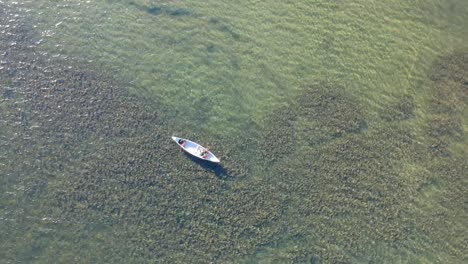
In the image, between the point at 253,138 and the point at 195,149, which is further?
the point at 253,138

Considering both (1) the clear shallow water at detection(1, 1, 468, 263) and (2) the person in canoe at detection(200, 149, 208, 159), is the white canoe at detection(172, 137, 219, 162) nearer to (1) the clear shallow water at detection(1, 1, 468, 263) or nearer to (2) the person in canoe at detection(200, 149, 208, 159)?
(2) the person in canoe at detection(200, 149, 208, 159)

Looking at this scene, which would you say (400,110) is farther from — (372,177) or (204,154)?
(204,154)

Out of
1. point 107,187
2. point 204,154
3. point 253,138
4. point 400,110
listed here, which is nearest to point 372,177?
point 400,110

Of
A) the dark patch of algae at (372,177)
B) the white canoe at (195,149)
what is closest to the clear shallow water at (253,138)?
the dark patch of algae at (372,177)

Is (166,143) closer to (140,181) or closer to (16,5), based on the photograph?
(140,181)

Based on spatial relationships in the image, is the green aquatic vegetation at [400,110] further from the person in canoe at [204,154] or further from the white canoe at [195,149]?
the person in canoe at [204,154]
